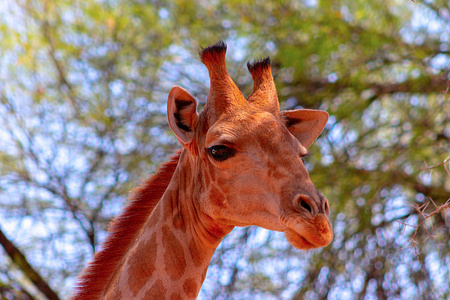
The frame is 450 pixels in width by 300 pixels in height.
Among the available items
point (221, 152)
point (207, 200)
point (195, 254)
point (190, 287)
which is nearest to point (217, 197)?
point (207, 200)

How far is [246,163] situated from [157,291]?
1064 millimetres

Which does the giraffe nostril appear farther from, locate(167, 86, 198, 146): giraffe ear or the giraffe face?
locate(167, 86, 198, 146): giraffe ear

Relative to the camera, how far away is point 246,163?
134 inches

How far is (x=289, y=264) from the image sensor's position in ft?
26.2

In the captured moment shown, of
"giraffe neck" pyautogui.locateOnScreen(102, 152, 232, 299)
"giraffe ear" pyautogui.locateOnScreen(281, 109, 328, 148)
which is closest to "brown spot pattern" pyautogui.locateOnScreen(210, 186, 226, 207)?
"giraffe neck" pyautogui.locateOnScreen(102, 152, 232, 299)

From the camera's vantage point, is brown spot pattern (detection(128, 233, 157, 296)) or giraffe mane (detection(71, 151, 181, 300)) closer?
brown spot pattern (detection(128, 233, 157, 296))

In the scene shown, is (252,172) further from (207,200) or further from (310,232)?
(310,232)

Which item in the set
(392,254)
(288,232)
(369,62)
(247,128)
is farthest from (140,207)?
(369,62)

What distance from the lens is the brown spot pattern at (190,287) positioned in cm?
352

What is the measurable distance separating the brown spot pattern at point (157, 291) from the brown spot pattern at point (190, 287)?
15 centimetres

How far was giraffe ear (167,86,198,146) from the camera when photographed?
3.71 metres

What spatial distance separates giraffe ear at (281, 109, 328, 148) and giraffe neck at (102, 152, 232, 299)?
1030 millimetres

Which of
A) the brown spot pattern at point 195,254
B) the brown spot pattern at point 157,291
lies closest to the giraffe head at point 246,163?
the brown spot pattern at point 195,254

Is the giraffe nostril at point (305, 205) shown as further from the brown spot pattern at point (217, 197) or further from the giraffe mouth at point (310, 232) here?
the brown spot pattern at point (217, 197)
